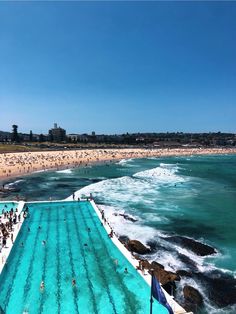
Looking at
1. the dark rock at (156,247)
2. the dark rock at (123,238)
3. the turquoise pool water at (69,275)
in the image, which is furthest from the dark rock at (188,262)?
the turquoise pool water at (69,275)

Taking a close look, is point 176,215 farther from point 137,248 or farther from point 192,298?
point 192,298

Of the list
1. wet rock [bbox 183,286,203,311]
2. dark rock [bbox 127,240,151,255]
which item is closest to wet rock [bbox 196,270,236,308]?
wet rock [bbox 183,286,203,311]

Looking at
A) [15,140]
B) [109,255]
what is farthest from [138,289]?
[15,140]

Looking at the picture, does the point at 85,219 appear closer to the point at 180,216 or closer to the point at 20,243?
the point at 20,243

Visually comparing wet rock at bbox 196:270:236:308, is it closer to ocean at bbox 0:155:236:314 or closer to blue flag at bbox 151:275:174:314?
ocean at bbox 0:155:236:314

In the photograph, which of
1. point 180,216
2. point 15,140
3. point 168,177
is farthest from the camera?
point 15,140
